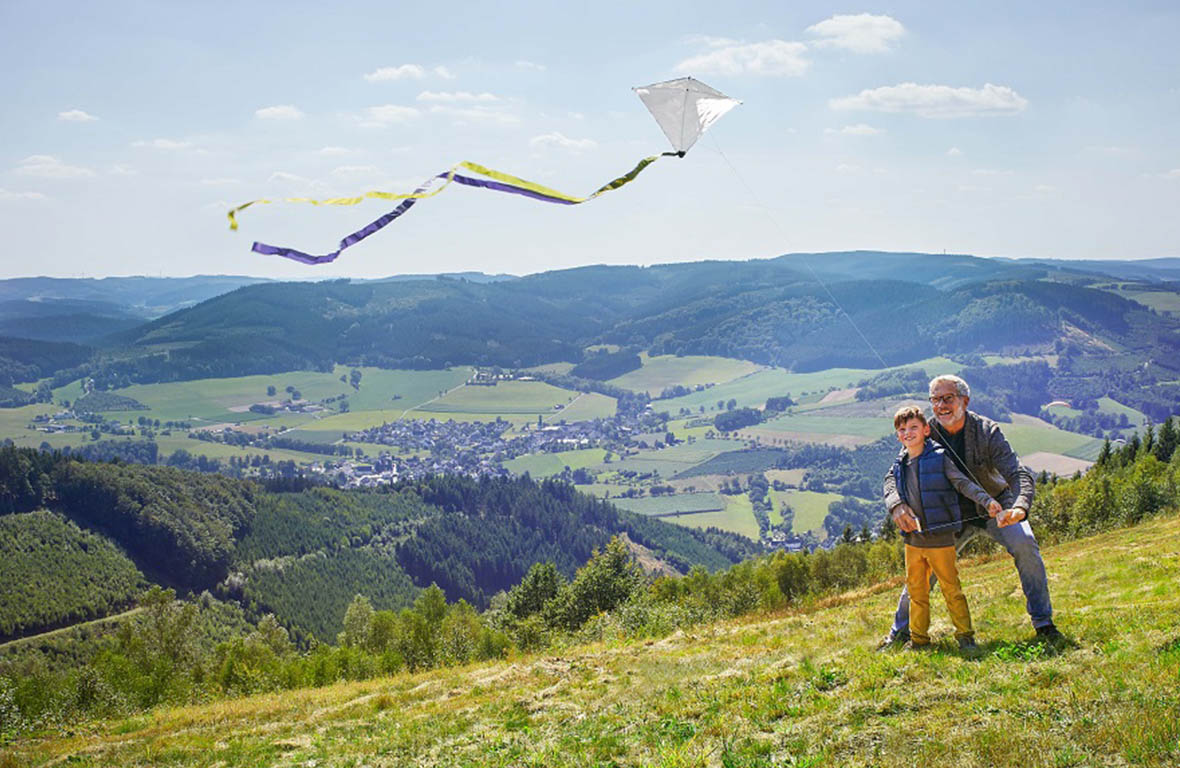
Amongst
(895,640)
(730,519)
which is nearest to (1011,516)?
(895,640)

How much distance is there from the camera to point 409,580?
14600 cm

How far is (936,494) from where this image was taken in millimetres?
8875

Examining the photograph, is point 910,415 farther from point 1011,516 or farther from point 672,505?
point 672,505

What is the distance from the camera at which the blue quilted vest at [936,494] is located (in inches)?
349

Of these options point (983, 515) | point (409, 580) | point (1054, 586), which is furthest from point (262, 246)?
point (409, 580)

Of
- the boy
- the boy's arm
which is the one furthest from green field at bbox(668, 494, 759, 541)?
the boy's arm

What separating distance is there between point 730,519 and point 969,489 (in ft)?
571

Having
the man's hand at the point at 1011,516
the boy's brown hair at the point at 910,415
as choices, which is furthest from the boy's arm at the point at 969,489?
the boy's brown hair at the point at 910,415

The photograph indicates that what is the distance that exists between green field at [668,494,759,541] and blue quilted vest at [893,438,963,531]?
531ft

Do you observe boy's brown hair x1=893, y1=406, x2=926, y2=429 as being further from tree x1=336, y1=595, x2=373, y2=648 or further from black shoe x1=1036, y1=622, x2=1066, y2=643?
tree x1=336, y1=595, x2=373, y2=648

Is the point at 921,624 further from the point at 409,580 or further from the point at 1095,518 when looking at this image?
the point at 409,580

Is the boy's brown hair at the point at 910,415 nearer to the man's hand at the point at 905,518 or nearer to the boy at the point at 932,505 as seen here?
the boy at the point at 932,505

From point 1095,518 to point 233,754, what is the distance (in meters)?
46.6

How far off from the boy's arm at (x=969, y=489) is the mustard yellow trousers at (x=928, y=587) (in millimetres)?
784
